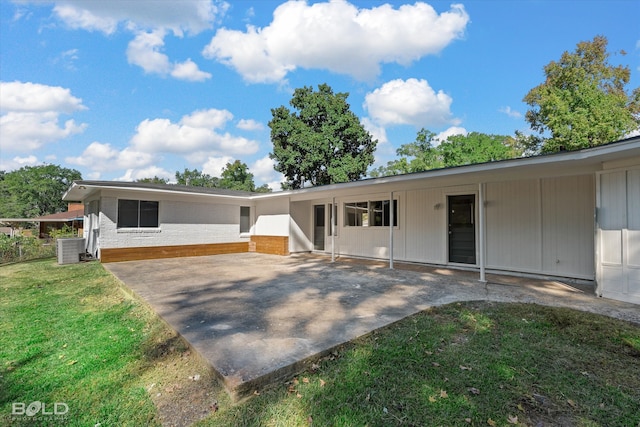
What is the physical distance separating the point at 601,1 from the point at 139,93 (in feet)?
52.3

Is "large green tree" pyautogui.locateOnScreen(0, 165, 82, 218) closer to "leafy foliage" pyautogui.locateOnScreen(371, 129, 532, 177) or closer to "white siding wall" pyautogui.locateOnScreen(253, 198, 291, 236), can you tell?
"white siding wall" pyautogui.locateOnScreen(253, 198, 291, 236)

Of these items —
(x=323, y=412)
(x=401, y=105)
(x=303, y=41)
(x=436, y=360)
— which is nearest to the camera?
(x=323, y=412)

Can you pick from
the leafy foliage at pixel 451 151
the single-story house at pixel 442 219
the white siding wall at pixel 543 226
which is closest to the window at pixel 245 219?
the single-story house at pixel 442 219

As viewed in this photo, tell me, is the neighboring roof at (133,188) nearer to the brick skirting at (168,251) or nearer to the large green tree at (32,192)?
the brick skirting at (168,251)

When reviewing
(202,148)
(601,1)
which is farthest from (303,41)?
(202,148)

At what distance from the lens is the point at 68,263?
896 centimetres

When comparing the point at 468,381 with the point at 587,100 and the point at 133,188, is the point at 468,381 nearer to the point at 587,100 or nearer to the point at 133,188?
the point at 133,188

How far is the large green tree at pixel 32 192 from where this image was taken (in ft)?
111

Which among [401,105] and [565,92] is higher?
[401,105]

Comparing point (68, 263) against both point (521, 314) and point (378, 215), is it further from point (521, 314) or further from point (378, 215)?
point (521, 314)

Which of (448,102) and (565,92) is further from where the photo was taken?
(448,102)

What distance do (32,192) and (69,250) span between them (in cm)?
3828

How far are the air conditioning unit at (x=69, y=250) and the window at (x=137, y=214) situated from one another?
1.29m

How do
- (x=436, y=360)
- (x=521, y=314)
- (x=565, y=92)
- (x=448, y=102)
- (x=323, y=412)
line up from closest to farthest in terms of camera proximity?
(x=323, y=412) → (x=436, y=360) → (x=521, y=314) → (x=565, y=92) → (x=448, y=102)
